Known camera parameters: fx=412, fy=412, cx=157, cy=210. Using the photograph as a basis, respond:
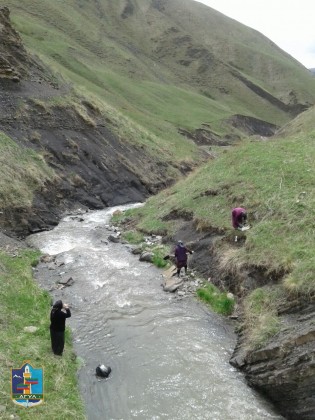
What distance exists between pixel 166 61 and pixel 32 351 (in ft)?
493

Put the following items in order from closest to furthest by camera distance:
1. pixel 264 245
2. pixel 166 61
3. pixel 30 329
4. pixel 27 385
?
pixel 27 385, pixel 30 329, pixel 264 245, pixel 166 61

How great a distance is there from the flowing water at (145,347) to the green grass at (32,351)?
0.58 metres

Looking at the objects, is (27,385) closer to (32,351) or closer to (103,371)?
(32,351)

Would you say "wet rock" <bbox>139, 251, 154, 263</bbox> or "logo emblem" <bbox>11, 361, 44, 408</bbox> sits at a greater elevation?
"logo emblem" <bbox>11, 361, 44, 408</bbox>

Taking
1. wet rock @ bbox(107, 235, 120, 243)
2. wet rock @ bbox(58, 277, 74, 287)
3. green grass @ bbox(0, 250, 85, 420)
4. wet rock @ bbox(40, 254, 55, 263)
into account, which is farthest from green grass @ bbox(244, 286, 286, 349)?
wet rock @ bbox(107, 235, 120, 243)

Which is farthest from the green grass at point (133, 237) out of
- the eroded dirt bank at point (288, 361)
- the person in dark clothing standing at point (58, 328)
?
the person in dark clothing standing at point (58, 328)

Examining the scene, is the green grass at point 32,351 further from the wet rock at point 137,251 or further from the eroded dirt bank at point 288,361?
the wet rock at point 137,251

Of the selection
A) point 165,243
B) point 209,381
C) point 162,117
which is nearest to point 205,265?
point 165,243

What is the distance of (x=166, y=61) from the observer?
151 m

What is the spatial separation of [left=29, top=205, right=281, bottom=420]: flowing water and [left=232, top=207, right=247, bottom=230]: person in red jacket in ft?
15.8

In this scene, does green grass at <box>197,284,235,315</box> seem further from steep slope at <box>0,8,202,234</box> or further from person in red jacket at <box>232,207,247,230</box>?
steep slope at <box>0,8,202,234</box>

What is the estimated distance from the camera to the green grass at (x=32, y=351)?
10.8 m

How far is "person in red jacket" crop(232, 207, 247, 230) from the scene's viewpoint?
69.1ft

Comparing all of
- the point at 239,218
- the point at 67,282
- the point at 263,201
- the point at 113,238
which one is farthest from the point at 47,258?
the point at 263,201
